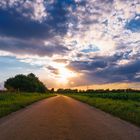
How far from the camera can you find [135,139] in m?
10.4

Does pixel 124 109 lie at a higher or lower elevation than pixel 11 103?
lower

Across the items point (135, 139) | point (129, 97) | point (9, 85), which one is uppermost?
point (9, 85)

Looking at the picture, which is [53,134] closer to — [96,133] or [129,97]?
[96,133]

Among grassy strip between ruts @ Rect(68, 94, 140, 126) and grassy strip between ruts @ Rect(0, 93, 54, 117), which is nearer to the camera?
grassy strip between ruts @ Rect(68, 94, 140, 126)

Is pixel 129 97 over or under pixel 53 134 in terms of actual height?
over

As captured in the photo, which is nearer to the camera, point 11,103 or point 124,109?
point 124,109

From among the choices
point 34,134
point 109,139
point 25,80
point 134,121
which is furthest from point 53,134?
point 25,80

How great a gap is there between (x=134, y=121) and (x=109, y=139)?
22.8ft

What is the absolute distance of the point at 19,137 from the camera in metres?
10.2

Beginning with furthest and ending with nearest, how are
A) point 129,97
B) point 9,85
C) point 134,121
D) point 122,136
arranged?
point 9,85, point 129,97, point 134,121, point 122,136

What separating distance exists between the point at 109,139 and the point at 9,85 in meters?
151

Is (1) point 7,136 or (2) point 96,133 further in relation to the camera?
(2) point 96,133

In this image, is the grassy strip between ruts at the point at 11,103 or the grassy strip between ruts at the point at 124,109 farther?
the grassy strip between ruts at the point at 11,103

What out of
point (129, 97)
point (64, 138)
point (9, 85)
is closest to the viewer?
point (64, 138)
